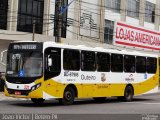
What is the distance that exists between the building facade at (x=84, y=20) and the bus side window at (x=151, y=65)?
12.8 meters

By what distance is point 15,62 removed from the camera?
69.3ft

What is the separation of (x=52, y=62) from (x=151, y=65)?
9.66 metres

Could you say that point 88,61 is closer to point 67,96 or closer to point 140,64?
point 67,96

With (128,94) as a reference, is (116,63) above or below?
above

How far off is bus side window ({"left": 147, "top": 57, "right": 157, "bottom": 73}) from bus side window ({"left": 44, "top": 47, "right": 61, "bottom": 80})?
8788mm

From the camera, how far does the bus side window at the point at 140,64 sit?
27547mm

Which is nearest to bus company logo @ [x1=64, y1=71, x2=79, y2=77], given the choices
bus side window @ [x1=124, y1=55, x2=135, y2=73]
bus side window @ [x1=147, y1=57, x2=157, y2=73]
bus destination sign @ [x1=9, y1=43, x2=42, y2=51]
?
bus destination sign @ [x1=9, y1=43, x2=42, y2=51]

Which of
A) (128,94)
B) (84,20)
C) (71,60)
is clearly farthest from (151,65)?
(84,20)

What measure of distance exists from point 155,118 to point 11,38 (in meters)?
22.9

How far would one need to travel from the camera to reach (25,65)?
20.8 m

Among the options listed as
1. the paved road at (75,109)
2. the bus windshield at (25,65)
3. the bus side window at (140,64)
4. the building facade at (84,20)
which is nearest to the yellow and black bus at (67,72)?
the bus windshield at (25,65)

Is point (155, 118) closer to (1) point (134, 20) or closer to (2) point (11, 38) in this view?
(2) point (11, 38)

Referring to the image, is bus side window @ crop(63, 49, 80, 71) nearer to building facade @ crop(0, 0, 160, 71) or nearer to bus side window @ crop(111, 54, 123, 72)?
bus side window @ crop(111, 54, 123, 72)

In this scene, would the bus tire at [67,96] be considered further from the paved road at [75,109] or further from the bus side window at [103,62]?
the bus side window at [103,62]
